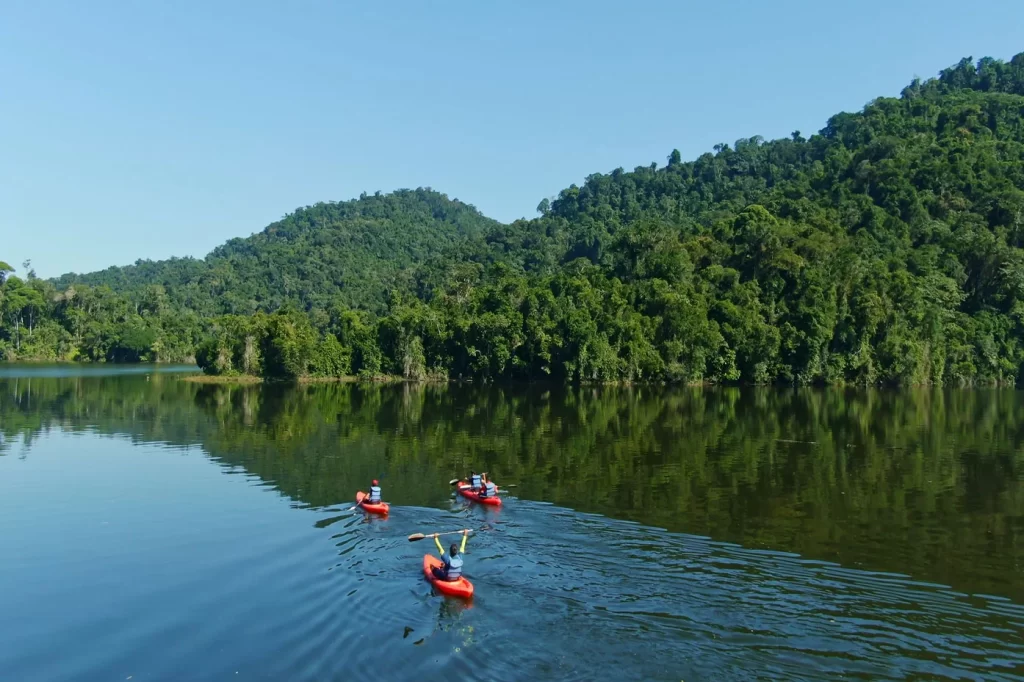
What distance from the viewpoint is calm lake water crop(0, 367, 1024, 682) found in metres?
16.4

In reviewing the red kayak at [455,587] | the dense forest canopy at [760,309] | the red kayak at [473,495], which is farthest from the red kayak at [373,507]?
the dense forest canopy at [760,309]

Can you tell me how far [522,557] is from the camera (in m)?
23.0

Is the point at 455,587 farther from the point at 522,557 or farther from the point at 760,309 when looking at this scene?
the point at 760,309

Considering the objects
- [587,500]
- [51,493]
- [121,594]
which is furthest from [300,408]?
[121,594]

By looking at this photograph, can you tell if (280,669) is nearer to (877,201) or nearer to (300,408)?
(300,408)

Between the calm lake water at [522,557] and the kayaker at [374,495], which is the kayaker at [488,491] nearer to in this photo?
the calm lake water at [522,557]

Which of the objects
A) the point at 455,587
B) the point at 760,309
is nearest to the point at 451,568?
the point at 455,587

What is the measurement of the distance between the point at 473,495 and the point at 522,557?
7.13m

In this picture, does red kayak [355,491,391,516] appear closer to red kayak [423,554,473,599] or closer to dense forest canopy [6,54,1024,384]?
red kayak [423,554,473,599]

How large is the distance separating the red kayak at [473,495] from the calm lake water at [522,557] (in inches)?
20.5

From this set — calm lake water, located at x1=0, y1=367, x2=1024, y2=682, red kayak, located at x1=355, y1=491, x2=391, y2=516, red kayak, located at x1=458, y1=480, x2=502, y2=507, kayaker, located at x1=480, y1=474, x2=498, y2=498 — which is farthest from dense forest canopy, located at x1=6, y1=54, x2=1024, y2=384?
red kayak, located at x1=355, y1=491, x2=391, y2=516

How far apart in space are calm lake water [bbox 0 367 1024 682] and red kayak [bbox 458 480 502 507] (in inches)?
20.5

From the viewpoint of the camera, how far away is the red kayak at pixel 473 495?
2908 centimetres

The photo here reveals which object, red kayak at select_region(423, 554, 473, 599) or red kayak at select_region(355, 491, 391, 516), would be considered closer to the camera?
red kayak at select_region(423, 554, 473, 599)
